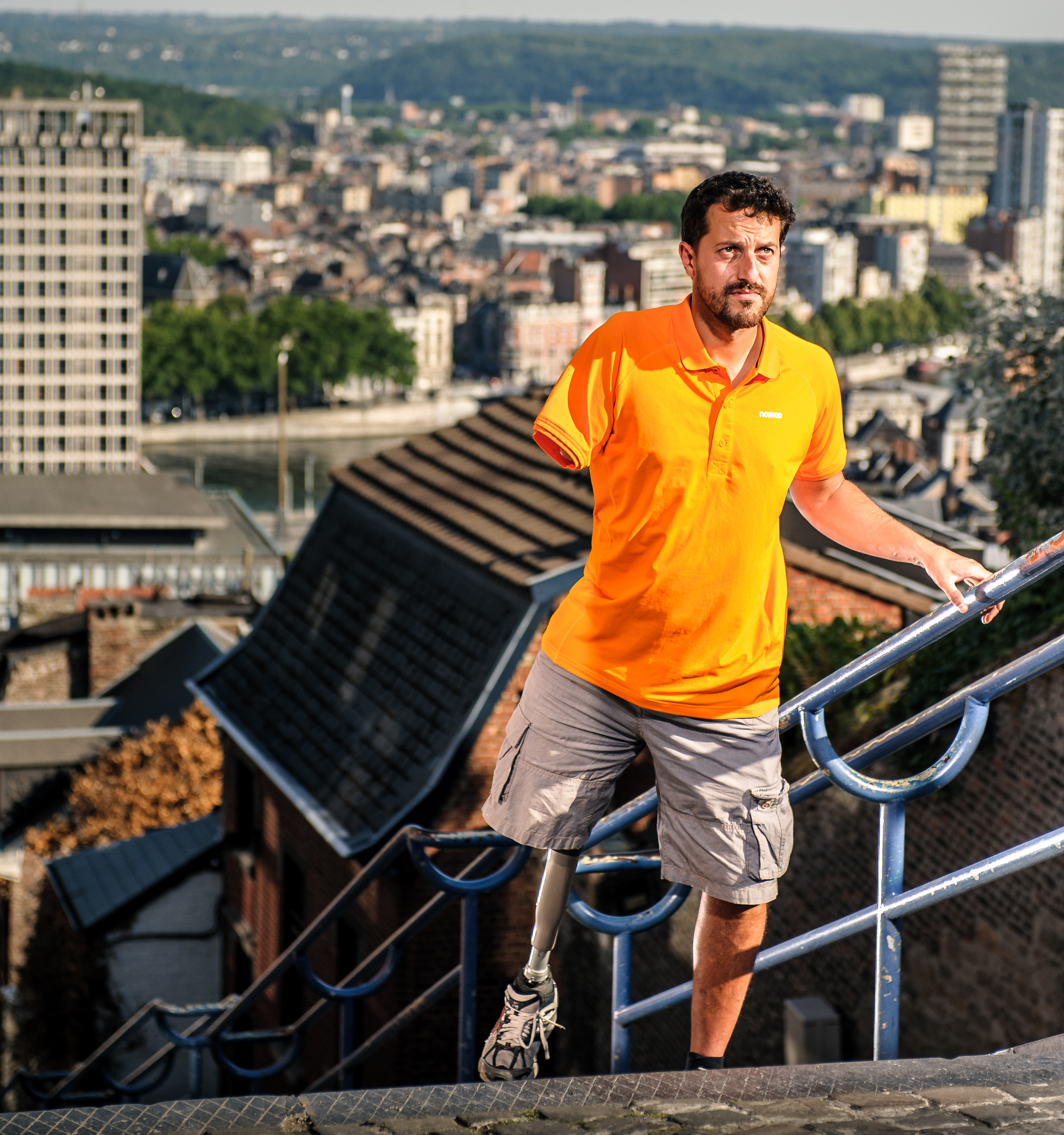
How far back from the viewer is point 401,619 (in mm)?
10805

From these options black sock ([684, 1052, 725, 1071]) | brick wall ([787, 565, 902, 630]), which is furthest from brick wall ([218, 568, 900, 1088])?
black sock ([684, 1052, 725, 1071])

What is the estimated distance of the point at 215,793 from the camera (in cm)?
1541

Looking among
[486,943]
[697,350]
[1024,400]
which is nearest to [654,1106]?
[697,350]

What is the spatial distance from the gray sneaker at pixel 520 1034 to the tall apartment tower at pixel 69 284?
320 feet

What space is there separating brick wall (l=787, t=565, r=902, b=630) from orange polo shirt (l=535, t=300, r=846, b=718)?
725cm

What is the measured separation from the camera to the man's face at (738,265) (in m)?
3.06

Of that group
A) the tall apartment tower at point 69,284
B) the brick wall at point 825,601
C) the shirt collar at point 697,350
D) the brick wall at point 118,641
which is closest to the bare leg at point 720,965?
the shirt collar at point 697,350

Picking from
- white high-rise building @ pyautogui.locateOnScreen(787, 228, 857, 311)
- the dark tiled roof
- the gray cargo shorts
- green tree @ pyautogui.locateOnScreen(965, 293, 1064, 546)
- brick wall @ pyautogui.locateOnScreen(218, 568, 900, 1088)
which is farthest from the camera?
white high-rise building @ pyautogui.locateOnScreen(787, 228, 857, 311)

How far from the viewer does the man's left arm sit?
3309mm

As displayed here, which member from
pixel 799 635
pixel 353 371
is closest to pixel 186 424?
pixel 353 371

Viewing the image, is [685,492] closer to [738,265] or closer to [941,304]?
[738,265]

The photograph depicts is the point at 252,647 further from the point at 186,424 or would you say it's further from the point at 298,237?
the point at 298,237

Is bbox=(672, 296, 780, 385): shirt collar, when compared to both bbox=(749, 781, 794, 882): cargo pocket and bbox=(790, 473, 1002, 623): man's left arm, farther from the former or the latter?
bbox=(749, 781, 794, 882): cargo pocket

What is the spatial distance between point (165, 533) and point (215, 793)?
29.5m
